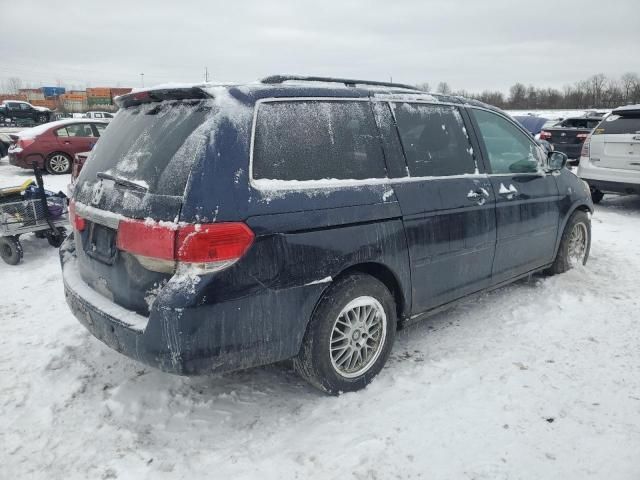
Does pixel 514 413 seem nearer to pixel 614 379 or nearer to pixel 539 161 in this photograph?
pixel 614 379

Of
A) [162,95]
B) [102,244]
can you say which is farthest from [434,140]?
[102,244]

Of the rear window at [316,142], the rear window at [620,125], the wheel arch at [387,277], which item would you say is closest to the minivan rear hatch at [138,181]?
the rear window at [316,142]

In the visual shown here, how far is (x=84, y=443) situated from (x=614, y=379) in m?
3.22

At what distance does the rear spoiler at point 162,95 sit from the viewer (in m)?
2.66

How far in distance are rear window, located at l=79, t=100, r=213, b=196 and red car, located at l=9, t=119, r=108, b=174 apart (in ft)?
36.5

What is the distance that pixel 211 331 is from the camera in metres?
2.39

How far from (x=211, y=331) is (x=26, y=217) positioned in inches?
186

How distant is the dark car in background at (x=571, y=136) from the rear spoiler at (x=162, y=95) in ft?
43.2

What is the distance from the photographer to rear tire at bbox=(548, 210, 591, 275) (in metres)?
4.93

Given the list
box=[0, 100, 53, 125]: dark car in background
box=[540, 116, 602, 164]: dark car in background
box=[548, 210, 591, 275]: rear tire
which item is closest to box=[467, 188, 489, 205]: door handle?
box=[548, 210, 591, 275]: rear tire

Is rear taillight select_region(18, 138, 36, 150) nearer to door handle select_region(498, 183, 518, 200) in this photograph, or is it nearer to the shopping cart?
the shopping cart

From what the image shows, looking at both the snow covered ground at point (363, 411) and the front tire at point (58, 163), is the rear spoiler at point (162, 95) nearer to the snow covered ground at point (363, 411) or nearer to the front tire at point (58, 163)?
the snow covered ground at point (363, 411)

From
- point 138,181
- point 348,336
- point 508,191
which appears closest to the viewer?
point 138,181

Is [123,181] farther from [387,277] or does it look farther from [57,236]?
[57,236]
